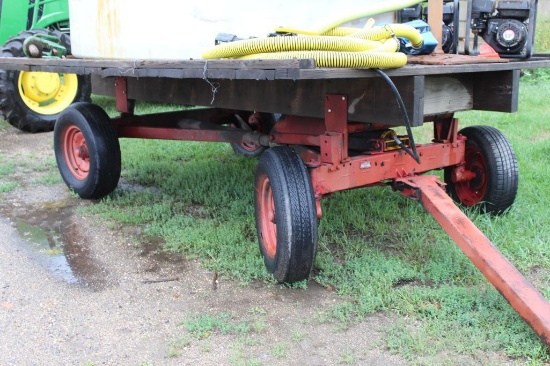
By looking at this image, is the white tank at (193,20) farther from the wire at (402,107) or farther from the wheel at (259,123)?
the wheel at (259,123)

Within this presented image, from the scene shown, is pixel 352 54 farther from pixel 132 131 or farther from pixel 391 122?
pixel 132 131

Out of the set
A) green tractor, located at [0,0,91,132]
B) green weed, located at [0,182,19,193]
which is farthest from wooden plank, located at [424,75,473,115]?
green tractor, located at [0,0,91,132]

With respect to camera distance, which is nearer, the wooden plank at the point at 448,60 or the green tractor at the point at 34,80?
the wooden plank at the point at 448,60

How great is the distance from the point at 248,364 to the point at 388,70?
4.76 ft

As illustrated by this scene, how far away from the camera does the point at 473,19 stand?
382 centimetres

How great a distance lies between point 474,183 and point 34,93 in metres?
6.05

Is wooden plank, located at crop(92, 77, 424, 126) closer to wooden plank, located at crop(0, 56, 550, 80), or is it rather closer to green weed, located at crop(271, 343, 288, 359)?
wooden plank, located at crop(0, 56, 550, 80)

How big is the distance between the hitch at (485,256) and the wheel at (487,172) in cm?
71

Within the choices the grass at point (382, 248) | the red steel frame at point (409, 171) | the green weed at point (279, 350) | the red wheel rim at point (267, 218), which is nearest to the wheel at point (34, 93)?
the grass at point (382, 248)

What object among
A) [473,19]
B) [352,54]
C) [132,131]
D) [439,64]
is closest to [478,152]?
[473,19]

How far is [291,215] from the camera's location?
131 inches

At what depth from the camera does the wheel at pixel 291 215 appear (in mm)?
3330

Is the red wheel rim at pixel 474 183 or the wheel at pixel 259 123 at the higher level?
the wheel at pixel 259 123

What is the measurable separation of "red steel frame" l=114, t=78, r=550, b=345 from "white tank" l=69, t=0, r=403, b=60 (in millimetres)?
627
